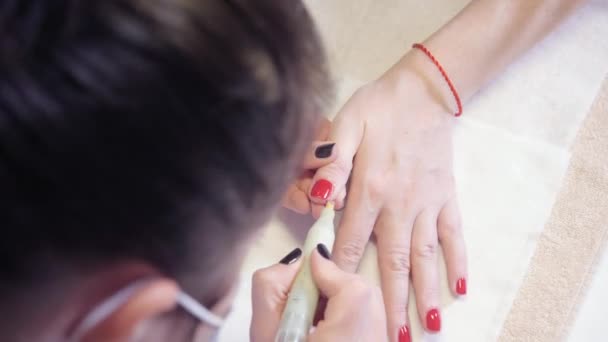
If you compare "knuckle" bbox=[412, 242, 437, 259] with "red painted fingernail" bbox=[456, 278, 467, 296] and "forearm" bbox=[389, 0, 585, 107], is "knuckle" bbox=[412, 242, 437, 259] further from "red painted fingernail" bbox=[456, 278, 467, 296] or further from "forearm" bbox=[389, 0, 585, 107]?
"forearm" bbox=[389, 0, 585, 107]

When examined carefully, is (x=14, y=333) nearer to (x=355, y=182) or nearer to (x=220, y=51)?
(x=220, y=51)

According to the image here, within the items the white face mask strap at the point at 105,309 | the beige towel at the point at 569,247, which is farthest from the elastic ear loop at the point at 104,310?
the beige towel at the point at 569,247

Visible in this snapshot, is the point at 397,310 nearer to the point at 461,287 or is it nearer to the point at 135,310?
the point at 461,287

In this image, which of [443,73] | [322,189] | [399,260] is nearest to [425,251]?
[399,260]

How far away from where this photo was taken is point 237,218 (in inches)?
12.4

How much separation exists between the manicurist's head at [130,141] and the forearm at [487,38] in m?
0.47

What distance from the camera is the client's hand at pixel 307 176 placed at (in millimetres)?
660

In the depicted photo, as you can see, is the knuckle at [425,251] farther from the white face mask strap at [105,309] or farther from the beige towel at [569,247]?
the white face mask strap at [105,309]

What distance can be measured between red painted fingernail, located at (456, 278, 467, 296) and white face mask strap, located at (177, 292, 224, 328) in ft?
1.03

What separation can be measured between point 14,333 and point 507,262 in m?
0.53

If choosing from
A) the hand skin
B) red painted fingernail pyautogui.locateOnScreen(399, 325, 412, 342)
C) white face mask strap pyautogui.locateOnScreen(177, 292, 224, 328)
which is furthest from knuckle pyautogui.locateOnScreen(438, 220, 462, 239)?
white face mask strap pyautogui.locateOnScreen(177, 292, 224, 328)

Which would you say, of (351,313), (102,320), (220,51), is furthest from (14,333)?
(351,313)

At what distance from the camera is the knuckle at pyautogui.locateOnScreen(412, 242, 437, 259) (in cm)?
66

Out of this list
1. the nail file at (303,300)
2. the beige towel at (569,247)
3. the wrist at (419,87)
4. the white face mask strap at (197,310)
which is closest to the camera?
the white face mask strap at (197,310)
